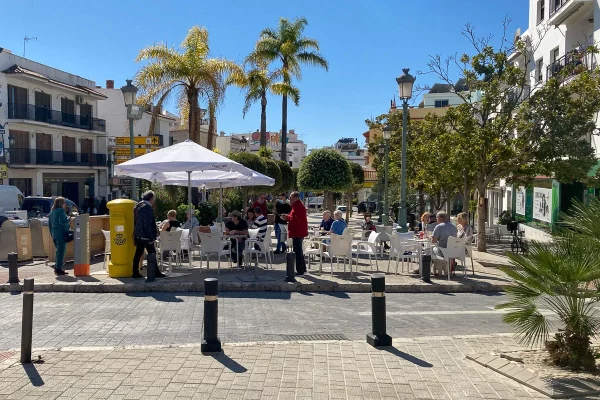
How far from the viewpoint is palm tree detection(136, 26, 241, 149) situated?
23.4 metres

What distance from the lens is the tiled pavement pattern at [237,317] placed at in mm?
7262

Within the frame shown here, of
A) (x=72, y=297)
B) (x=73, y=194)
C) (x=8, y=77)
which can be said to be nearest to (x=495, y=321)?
(x=72, y=297)

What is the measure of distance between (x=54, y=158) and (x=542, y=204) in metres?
34.4

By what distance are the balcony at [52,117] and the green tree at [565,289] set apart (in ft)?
131

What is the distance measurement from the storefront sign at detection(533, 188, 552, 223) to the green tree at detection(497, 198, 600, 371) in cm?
2032

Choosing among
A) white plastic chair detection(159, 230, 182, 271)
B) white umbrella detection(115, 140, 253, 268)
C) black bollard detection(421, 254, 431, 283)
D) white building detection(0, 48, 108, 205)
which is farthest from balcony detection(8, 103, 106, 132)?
black bollard detection(421, 254, 431, 283)

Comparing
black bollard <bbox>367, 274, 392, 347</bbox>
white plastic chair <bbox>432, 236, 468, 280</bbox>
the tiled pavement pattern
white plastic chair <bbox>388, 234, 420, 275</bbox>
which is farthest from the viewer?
white plastic chair <bbox>388, 234, 420, 275</bbox>

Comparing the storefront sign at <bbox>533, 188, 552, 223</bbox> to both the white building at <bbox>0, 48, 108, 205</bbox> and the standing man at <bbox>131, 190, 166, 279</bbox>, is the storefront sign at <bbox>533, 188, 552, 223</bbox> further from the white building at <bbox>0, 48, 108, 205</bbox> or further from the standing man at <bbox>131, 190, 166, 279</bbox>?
the white building at <bbox>0, 48, 108, 205</bbox>

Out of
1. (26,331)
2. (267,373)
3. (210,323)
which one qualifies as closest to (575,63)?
(210,323)

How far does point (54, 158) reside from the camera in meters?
43.2

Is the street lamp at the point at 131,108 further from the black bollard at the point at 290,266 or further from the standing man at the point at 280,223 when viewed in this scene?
the black bollard at the point at 290,266

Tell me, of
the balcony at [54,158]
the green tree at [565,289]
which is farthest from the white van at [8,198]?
the green tree at [565,289]

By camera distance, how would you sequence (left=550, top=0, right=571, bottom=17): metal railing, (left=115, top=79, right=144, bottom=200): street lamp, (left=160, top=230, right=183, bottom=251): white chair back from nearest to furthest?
1. (left=160, top=230, right=183, bottom=251): white chair back
2. (left=115, top=79, right=144, bottom=200): street lamp
3. (left=550, top=0, right=571, bottom=17): metal railing

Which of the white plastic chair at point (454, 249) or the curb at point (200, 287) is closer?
the curb at point (200, 287)
